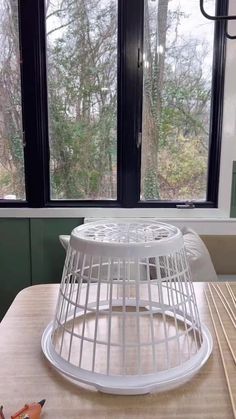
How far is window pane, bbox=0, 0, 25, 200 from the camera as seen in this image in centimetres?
215

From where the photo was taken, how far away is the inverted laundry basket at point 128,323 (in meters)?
0.69

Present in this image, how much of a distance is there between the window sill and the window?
6 centimetres

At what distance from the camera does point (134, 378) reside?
26.7 inches

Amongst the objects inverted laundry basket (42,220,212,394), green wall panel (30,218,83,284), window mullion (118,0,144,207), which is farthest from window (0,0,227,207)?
inverted laundry basket (42,220,212,394)

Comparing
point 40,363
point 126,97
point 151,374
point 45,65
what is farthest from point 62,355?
point 45,65

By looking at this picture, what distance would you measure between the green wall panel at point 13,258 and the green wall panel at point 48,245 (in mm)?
49

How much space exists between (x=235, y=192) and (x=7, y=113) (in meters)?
1.57

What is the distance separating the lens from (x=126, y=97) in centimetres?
219

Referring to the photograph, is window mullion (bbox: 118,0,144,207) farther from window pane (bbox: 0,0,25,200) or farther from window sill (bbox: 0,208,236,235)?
window pane (bbox: 0,0,25,200)

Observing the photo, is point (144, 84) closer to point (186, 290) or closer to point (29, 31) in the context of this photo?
point (29, 31)

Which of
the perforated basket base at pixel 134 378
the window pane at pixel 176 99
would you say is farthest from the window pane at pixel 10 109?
the perforated basket base at pixel 134 378

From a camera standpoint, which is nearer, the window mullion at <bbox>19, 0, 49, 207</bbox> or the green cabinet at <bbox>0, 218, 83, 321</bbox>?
the window mullion at <bbox>19, 0, 49, 207</bbox>

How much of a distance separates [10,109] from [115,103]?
680 mm

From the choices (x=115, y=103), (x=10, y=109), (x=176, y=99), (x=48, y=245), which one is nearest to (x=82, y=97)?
(x=115, y=103)
